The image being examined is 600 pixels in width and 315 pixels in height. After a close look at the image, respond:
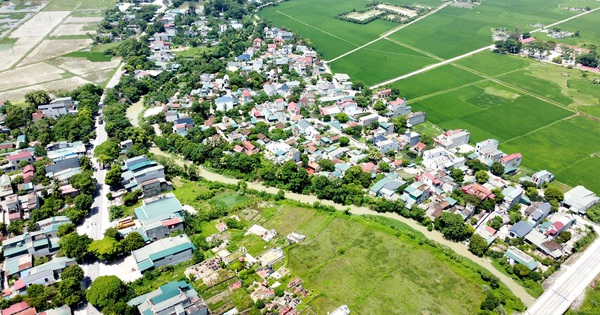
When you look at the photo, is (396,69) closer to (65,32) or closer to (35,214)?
(35,214)

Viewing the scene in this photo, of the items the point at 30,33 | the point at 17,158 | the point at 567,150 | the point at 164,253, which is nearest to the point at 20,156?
the point at 17,158

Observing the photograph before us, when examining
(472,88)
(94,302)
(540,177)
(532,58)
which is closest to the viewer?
(94,302)

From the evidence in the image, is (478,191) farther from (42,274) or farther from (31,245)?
(31,245)

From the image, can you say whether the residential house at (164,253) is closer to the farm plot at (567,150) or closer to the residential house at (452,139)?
the residential house at (452,139)

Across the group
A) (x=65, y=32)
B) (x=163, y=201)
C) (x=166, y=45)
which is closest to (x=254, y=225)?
(x=163, y=201)

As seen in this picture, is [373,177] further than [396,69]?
No
